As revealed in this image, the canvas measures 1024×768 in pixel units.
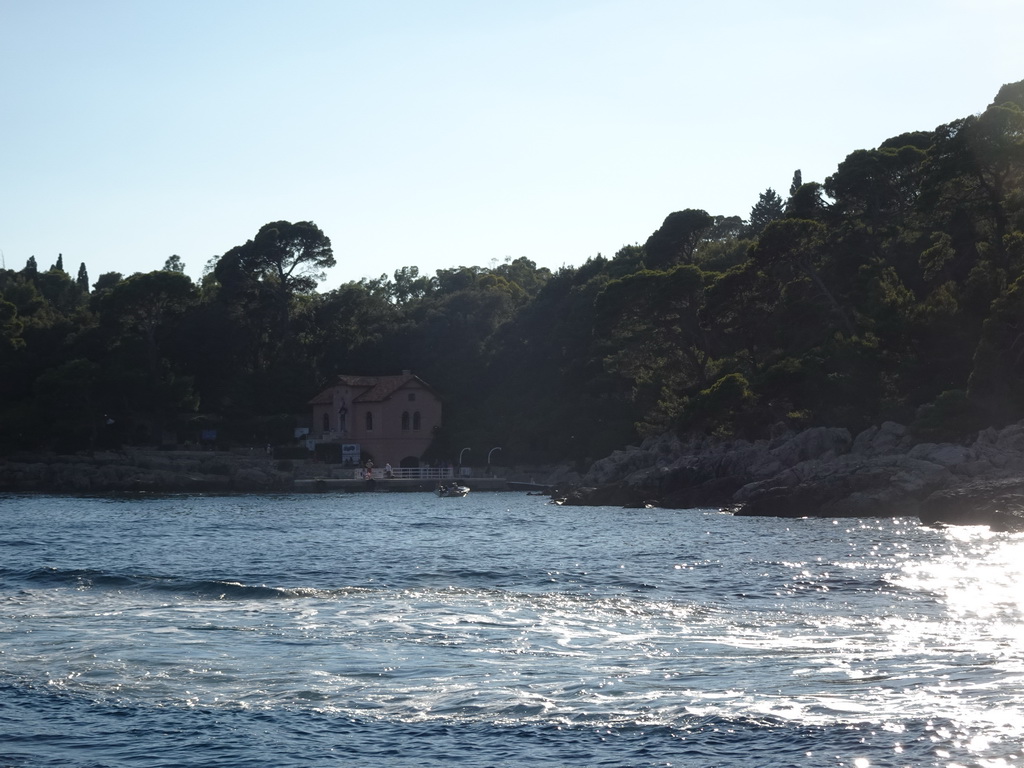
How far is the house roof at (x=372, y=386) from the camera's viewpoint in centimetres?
7419

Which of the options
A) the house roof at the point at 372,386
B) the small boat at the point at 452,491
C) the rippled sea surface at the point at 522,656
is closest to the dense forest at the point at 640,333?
the house roof at the point at 372,386

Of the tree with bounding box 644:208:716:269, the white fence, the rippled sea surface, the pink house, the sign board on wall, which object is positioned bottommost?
the rippled sea surface

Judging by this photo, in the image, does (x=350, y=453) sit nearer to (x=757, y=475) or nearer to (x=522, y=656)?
(x=757, y=475)

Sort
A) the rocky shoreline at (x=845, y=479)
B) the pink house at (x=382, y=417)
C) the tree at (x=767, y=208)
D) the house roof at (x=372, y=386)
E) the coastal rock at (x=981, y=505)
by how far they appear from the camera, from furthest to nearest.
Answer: the tree at (x=767, y=208) → the pink house at (x=382, y=417) → the house roof at (x=372, y=386) → the rocky shoreline at (x=845, y=479) → the coastal rock at (x=981, y=505)

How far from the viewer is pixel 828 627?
593 inches

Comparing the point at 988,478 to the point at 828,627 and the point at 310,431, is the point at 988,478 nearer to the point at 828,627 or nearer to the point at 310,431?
the point at 828,627

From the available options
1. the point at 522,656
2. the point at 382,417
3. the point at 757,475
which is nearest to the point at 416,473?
the point at 382,417

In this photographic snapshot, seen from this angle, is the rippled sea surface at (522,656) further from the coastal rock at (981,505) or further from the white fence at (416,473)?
the white fence at (416,473)

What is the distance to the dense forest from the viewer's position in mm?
43719

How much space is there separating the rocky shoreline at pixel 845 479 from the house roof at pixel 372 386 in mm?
25277

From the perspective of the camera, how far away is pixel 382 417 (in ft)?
244

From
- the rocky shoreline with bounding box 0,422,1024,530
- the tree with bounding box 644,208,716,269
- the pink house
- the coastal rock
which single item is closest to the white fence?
the pink house

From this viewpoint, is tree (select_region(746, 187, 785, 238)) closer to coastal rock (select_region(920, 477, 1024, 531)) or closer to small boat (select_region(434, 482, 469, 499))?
small boat (select_region(434, 482, 469, 499))

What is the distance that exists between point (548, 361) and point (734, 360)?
21470 mm
